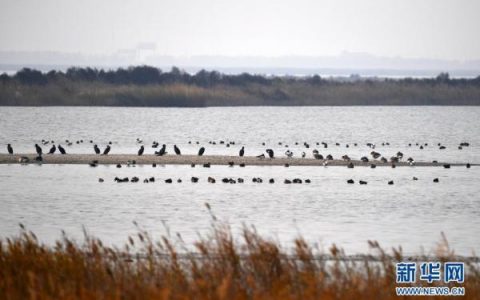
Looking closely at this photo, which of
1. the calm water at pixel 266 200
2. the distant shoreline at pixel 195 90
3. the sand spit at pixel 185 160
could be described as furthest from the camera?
the distant shoreline at pixel 195 90

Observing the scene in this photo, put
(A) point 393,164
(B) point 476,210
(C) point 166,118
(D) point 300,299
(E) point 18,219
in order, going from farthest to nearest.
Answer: (C) point 166,118 < (A) point 393,164 < (B) point 476,210 < (E) point 18,219 < (D) point 300,299

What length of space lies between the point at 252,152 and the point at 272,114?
5981 cm

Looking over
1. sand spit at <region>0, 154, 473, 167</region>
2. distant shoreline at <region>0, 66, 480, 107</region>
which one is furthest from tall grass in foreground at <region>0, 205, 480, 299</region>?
distant shoreline at <region>0, 66, 480, 107</region>

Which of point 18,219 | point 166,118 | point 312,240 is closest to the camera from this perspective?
point 312,240

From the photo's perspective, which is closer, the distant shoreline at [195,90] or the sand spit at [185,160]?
the sand spit at [185,160]

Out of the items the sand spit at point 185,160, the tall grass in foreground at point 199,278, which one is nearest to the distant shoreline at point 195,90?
the sand spit at point 185,160

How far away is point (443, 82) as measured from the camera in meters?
133

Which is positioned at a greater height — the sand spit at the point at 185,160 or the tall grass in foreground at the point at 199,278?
the tall grass in foreground at the point at 199,278

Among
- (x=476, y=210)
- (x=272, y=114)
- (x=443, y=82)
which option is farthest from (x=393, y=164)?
(x=443, y=82)

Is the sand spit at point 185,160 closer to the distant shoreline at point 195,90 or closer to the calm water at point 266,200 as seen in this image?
the calm water at point 266,200

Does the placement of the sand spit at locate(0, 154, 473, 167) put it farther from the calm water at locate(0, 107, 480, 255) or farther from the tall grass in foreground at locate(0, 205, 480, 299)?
the tall grass in foreground at locate(0, 205, 480, 299)

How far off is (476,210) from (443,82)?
338 feet

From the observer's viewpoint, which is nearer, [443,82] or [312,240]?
[312,240]

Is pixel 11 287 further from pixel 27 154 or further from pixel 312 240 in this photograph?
pixel 27 154
